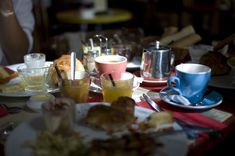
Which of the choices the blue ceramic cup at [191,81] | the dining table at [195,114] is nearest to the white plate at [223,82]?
the dining table at [195,114]

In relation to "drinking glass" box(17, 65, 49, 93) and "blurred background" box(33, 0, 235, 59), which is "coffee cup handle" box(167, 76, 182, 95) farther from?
"blurred background" box(33, 0, 235, 59)

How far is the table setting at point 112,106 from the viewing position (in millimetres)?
866

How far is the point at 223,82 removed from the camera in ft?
4.34

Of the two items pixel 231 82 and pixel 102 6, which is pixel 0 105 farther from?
pixel 102 6

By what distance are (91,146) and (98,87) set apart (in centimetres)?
49

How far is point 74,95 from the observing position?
114 cm

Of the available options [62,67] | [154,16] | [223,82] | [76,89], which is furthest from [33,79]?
[154,16]

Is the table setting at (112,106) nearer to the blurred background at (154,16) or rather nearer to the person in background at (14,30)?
the person in background at (14,30)

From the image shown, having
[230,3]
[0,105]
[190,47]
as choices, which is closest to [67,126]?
[0,105]

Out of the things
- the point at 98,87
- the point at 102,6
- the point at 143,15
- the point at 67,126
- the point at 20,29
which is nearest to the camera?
the point at 67,126

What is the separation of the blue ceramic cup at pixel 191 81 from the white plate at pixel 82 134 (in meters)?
0.18

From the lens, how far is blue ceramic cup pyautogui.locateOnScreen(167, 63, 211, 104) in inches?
44.4

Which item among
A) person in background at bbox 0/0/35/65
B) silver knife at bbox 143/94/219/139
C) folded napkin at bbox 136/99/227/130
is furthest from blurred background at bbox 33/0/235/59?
silver knife at bbox 143/94/219/139

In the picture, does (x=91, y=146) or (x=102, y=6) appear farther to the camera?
(x=102, y=6)
